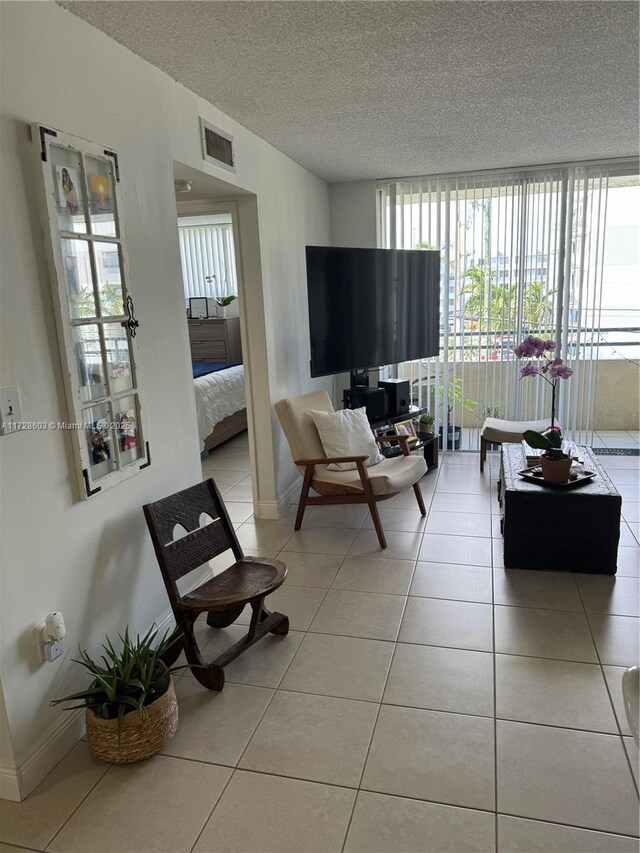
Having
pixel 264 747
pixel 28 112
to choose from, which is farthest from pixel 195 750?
pixel 28 112

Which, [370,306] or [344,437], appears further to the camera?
[370,306]

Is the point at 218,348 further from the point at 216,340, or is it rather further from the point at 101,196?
the point at 101,196

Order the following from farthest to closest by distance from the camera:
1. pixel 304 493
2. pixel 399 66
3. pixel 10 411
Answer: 1. pixel 304 493
2. pixel 399 66
3. pixel 10 411

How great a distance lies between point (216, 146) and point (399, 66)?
1001 millimetres

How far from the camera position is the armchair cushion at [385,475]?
3.62 m

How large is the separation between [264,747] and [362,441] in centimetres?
217

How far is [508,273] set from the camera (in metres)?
5.13

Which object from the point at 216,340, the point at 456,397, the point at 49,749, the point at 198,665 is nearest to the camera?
the point at 49,749

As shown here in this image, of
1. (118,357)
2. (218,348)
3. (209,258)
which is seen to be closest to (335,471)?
(118,357)

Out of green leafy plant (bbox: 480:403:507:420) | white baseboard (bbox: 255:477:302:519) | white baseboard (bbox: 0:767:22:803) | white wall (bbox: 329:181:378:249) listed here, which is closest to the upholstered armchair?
white baseboard (bbox: 255:477:302:519)

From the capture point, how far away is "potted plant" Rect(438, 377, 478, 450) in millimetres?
5477

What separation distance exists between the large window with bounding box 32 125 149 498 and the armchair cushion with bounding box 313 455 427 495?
61.0 inches

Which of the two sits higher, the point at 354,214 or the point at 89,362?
the point at 354,214

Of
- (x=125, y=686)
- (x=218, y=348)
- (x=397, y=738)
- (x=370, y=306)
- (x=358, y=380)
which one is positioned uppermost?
(x=370, y=306)
